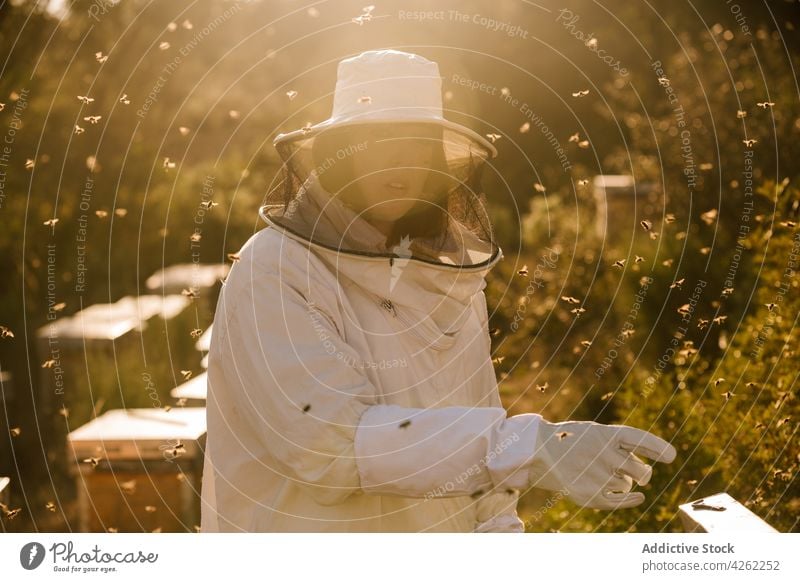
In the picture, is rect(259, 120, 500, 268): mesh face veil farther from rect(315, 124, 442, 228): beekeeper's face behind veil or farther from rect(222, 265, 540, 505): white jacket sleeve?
rect(222, 265, 540, 505): white jacket sleeve

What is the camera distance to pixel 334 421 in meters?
2.90

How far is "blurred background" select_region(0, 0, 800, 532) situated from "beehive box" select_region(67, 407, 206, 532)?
0.02m

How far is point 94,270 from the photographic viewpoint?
989cm

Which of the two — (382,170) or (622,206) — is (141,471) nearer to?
(382,170)

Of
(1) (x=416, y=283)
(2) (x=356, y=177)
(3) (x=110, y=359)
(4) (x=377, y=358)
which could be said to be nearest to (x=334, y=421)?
(4) (x=377, y=358)

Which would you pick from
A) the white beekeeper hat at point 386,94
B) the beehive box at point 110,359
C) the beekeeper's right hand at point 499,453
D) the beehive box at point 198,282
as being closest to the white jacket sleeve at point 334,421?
the beekeeper's right hand at point 499,453

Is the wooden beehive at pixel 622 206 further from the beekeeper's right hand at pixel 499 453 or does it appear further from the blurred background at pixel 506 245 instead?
the beekeeper's right hand at pixel 499 453

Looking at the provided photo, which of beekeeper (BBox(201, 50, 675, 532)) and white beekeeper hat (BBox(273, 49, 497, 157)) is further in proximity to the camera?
white beekeeper hat (BBox(273, 49, 497, 157))

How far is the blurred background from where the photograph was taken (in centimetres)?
507

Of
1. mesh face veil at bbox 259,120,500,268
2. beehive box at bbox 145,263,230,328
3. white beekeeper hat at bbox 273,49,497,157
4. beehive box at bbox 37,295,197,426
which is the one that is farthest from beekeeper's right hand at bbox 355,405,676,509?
beehive box at bbox 145,263,230,328

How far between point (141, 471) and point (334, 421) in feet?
10.2

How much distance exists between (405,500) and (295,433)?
61cm

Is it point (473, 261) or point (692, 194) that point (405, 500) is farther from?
point (692, 194)
